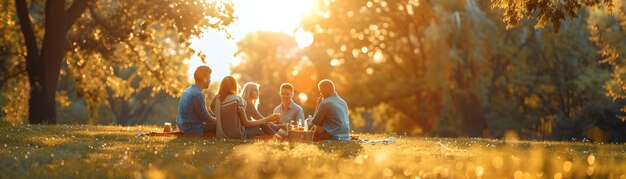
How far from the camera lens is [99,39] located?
101ft

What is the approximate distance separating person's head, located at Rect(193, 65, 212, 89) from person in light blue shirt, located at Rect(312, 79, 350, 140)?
2.37 meters

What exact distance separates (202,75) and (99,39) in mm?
14149

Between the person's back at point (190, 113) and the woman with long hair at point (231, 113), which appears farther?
the person's back at point (190, 113)

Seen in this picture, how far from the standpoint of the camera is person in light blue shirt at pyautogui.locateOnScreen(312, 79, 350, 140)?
711 inches

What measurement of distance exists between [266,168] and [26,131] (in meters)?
9.78

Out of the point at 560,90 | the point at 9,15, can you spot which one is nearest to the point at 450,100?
the point at 560,90

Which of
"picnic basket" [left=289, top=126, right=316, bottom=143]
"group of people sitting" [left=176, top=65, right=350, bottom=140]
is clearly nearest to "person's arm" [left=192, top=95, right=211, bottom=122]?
"group of people sitting" [left=176, top=65, right=350, bottom=140]

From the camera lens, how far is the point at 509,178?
32.0 ft

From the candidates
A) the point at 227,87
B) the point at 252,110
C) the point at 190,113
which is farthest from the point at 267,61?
the point at 227,87

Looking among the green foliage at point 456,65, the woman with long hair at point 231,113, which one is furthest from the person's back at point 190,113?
the green foliage at point 456,65

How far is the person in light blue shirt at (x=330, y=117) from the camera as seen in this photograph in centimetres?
1805

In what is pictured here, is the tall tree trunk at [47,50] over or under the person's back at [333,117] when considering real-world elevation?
over

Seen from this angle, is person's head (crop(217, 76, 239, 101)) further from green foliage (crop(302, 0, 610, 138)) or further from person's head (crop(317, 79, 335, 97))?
green foliage (crop(302, 0, 610, 138))

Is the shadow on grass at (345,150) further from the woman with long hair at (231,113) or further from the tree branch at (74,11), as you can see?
the tree branch at (74,11)
